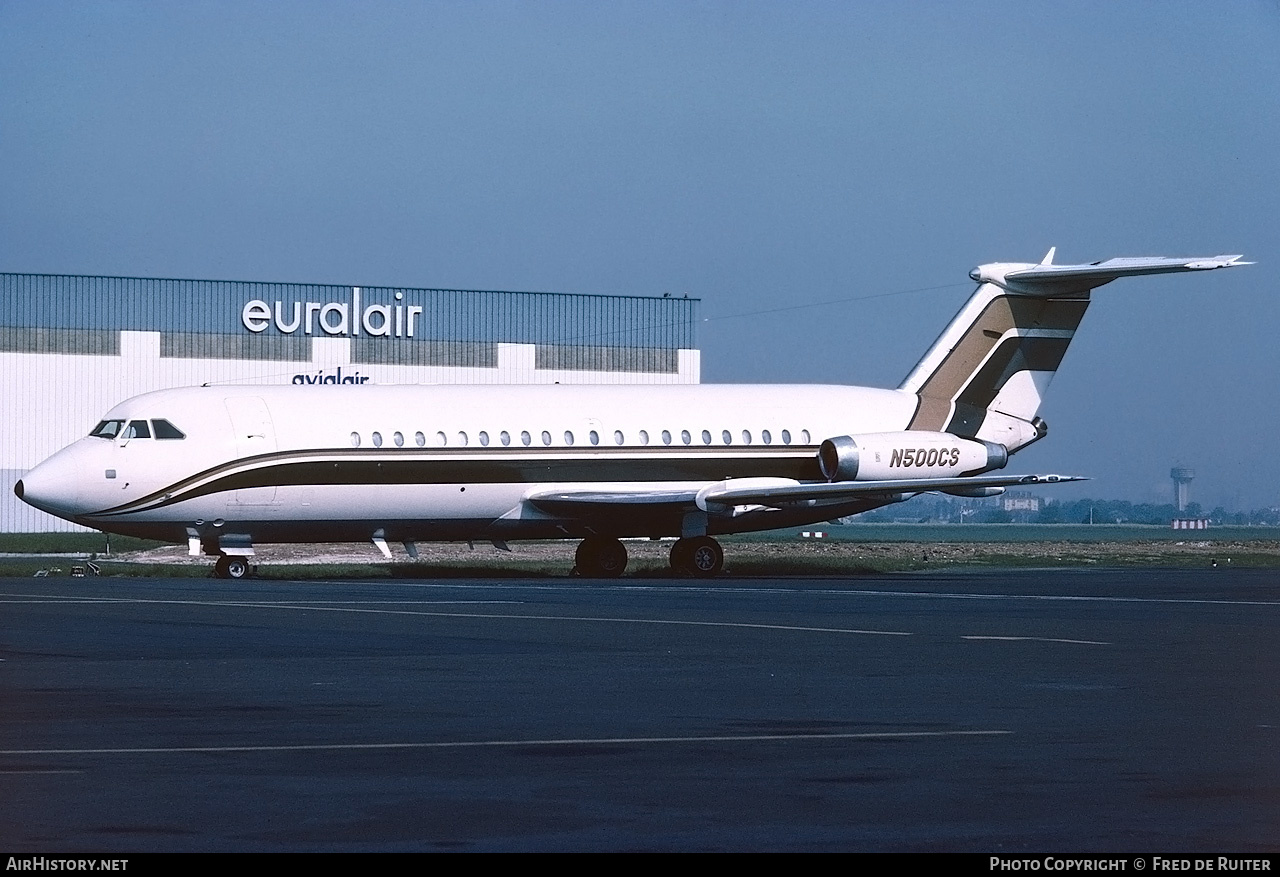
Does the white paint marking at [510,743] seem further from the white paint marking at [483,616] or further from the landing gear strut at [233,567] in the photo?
the landing gear strut at [233,567]

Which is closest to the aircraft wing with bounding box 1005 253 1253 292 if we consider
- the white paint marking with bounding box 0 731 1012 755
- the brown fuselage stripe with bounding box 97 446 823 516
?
the brown fuselage stripe with bounding box 97 446 823 516

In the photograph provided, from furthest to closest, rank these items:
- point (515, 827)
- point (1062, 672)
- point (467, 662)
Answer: point (467, 662)
point (1062, 672)
point (515, 827)

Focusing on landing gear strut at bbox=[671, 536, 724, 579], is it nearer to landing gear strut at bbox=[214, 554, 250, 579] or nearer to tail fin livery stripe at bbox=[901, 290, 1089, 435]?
tail fin livery stripe at bbox=[901, 290, 1089, 435]

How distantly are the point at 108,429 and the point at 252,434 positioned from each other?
288 cm

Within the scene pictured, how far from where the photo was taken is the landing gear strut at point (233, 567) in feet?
128

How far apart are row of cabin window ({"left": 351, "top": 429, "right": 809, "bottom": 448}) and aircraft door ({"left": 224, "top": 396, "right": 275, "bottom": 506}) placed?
5.52 ft

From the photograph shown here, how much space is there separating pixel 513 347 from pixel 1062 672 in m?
60.9

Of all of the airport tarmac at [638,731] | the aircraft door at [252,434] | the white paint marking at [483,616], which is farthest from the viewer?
the aircraft door at [252,434]

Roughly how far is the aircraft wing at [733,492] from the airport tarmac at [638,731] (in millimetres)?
15004

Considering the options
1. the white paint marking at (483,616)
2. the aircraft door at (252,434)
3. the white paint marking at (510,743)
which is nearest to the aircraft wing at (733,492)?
the aircraft door at (252,434)

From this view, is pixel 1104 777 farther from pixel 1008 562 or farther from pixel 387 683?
pixel 1008 562

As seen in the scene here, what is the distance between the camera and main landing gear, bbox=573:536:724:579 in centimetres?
4219
